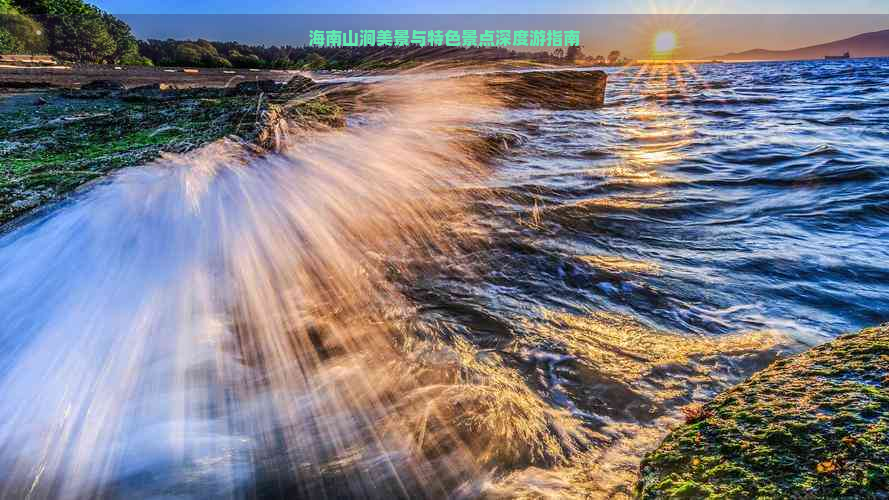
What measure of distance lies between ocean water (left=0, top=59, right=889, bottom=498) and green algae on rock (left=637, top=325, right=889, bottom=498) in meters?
0.37

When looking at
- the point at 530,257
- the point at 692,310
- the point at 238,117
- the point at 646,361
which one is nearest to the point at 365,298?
the point at 530,257

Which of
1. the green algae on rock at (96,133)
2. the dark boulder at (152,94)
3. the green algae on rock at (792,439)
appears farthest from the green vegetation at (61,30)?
the green algae on rock at (792,439)

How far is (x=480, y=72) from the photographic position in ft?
44.0

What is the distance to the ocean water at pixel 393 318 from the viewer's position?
1814 mm

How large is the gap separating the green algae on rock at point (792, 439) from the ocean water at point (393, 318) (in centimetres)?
37

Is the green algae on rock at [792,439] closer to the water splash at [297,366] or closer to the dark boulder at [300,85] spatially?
the water splash at [297,366]

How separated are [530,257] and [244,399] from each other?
246 centimetres

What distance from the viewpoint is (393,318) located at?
2838 mm

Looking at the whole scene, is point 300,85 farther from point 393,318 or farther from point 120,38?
point 120,38

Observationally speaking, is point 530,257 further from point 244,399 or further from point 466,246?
point 244,399

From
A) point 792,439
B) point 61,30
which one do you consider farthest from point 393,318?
point 61,30

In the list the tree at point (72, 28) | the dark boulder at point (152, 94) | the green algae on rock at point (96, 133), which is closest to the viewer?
the green algae on rock at point (96, 133)

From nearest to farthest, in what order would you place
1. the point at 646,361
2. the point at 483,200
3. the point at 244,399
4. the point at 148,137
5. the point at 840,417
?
the point at 840,417, the point at 244,399, the point at 646,361, the point at 483,200, the point at 148,137

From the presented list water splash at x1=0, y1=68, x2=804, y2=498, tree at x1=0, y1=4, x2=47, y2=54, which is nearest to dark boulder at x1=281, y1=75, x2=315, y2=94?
water splash at x1=0, y1=68, x2=804, y2=498
